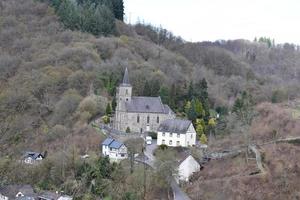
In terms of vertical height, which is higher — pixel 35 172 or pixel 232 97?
pixel 232 97

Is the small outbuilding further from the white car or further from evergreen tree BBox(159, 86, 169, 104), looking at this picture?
evergreen tree BBox(159, 86, 169, 104)

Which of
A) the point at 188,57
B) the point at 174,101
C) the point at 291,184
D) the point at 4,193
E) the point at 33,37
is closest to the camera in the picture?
the point at 291,184

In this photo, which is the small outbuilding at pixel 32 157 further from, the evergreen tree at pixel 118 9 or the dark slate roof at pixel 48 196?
the evergreen tree at pixel 118 9

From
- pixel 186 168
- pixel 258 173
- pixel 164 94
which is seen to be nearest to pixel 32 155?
pixel 164 94

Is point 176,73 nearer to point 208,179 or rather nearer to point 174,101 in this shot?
point 174,101

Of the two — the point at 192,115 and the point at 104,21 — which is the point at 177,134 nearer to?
the point at 192,115

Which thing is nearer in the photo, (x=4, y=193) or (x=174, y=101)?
(x=4, y=193)

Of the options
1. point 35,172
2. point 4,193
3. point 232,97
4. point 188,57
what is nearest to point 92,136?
point 35,172

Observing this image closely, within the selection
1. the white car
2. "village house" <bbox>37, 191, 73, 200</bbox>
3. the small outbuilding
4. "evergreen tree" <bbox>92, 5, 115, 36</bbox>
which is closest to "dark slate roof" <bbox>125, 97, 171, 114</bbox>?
the white car
